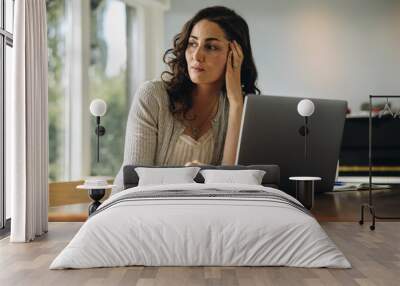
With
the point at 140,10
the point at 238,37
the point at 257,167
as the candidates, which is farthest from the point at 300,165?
the point at 140,10

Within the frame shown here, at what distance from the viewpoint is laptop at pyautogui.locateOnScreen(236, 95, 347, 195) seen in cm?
551

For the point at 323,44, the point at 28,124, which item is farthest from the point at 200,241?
the point at 323,44

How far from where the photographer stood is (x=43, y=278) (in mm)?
3320

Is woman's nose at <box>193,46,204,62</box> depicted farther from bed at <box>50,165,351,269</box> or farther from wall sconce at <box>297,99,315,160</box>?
bed at <box>50,165,351,269</box>

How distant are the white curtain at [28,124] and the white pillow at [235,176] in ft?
4.44

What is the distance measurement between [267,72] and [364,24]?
56.4 inches

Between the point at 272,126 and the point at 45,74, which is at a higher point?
the point at 45,74

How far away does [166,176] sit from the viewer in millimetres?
5160

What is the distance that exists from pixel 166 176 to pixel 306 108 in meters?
1.34

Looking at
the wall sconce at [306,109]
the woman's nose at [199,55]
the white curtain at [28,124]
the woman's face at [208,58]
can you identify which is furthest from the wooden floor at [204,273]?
the woman's nose at [199,55]

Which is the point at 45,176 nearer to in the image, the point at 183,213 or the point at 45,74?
the point at 45,74

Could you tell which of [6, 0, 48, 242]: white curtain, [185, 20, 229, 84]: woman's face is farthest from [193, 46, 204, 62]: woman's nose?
[6, 0, 48, 242]: white curtain

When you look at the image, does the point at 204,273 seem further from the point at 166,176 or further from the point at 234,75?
the point at 234,75

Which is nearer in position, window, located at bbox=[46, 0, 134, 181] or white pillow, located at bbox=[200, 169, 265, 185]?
white pillow, located at bbox=[200, 169, 265, 185]
